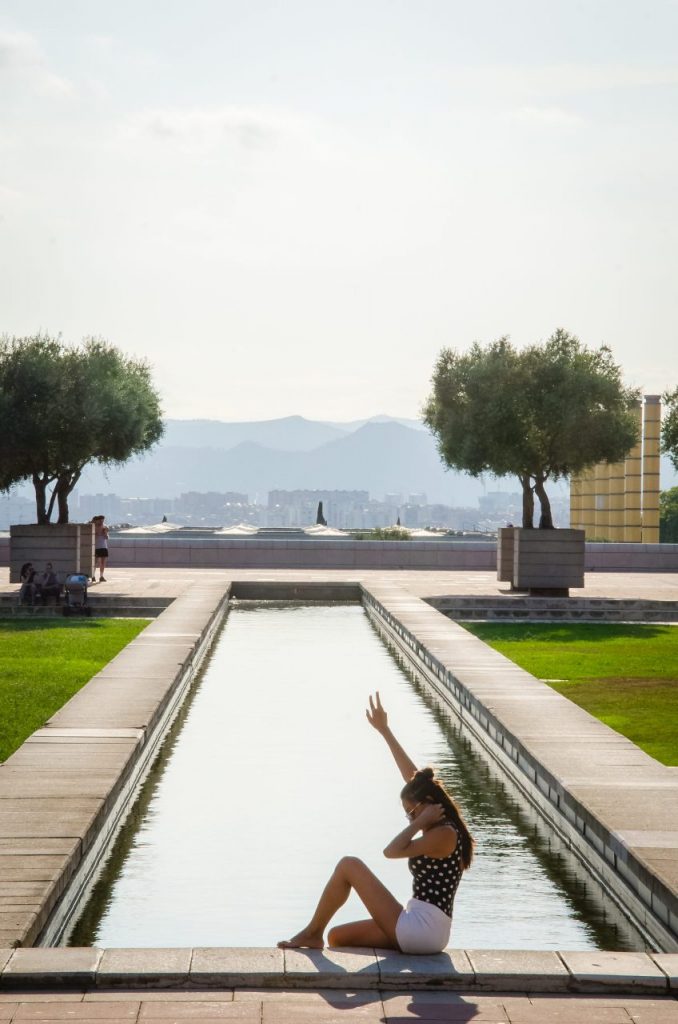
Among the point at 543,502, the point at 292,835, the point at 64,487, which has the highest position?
the point at 64,487

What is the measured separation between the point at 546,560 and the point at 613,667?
12541 millimetres

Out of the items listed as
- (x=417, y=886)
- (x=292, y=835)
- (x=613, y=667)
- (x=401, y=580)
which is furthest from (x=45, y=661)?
(x=401, y=580)

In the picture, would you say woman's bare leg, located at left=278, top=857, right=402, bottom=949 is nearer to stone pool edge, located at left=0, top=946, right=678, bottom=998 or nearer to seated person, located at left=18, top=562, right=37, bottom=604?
stone pool edge, located at left=0, top=946, right=678, bottom=998

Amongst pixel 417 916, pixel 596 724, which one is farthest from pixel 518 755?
pixel 417 916

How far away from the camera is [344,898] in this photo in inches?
245

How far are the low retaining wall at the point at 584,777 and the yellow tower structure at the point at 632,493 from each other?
93.9 feet

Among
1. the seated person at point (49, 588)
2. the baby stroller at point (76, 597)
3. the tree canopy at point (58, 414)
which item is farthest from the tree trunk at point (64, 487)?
the baby stroller at point (76, 597)

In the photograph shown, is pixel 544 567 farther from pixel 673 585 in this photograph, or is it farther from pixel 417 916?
pixel 417 916

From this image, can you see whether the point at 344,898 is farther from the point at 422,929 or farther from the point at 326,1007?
the point at 326,1007

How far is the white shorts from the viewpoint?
232 inches

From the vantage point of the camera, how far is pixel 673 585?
110 ft

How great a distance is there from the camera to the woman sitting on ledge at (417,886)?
19.4 ft

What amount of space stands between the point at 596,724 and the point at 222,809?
3.64 meters

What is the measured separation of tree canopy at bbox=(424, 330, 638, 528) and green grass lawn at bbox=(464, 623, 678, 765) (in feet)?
18.9
